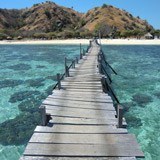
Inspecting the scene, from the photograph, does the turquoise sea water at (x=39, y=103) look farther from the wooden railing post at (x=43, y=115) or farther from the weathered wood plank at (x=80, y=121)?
the wooden railing post at (x=43, y=115)

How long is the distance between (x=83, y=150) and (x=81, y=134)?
1.09m

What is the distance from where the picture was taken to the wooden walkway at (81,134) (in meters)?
8.15

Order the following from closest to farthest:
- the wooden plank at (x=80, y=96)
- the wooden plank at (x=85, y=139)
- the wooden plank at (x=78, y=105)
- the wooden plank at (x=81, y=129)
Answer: the wooden plank at (x=85, y=139) → the wooden plank at (x=81, y=129) → the wooden plank at (x=78, y=105) → the wooden plank at (x=80, y=96)

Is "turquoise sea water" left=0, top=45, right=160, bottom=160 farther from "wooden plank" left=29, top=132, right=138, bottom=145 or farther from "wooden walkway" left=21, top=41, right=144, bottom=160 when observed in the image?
"wooden plank" left=29, top=132, right=138, bottom=145

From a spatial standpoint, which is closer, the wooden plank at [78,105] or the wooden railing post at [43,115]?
the wooden railing post at [43,115]

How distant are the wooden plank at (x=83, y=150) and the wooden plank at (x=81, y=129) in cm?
95

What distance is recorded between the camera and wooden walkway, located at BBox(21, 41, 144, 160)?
8.15 metres

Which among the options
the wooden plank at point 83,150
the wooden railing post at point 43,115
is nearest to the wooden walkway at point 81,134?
the wooden plank at point 83,150

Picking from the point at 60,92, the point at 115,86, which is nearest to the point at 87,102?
the point at 60,92

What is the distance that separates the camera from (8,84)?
2697 cm

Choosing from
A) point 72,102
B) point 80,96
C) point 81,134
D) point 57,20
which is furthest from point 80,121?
point 57,20

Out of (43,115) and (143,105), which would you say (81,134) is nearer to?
(43,115)

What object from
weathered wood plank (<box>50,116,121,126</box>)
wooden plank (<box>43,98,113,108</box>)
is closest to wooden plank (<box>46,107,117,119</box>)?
weathered wood plank (<box>50,116,121,126</box>)

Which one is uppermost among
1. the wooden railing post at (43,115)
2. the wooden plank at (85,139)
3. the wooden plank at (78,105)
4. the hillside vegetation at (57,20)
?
the hillside vegetation at (57,20)
